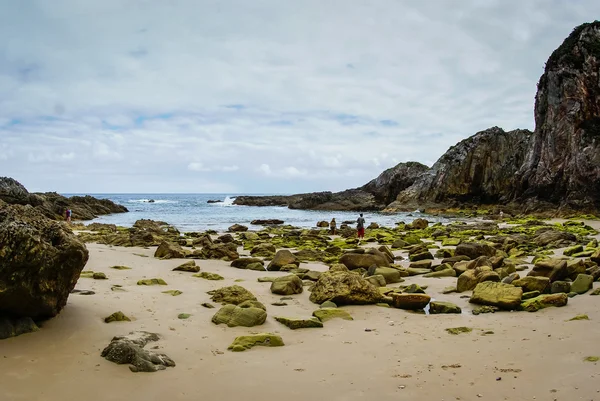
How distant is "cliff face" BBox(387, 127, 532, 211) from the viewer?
6272 centimetres

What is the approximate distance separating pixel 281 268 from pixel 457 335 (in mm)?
8340

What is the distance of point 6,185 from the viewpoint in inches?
1597

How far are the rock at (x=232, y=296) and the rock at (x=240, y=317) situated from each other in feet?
4.45

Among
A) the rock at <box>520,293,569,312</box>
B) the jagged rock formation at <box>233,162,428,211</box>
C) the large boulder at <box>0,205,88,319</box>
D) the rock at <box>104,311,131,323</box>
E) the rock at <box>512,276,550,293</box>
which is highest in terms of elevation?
the jagged rock formation at <box>233,162,428,211</box>

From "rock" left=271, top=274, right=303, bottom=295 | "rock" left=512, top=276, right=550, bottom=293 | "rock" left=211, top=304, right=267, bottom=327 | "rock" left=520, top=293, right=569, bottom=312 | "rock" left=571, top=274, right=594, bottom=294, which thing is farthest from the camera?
"rock" left=271, top=274, right=303, bottom=295

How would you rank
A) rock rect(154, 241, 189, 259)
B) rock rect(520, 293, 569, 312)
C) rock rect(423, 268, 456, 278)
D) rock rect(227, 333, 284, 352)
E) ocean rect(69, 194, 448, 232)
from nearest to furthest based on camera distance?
rock rect(227, 333, 284, 352) → rock rect(520, 293, 569, 312) → rock rect(423, 268, 456, 278) → rock rect(154, 241, 189, 259) → ocean rect(69, 194, 448, 232)

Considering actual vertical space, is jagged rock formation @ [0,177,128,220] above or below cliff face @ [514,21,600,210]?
below

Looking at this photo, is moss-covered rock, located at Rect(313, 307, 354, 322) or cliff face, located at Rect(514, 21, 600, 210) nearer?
moss-covered rock, located at Rect(313, 307, 354, 322)

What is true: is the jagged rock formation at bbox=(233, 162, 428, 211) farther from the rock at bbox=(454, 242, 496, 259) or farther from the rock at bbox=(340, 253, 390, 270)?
the rock at bbox=(340, 253, 390, 270)

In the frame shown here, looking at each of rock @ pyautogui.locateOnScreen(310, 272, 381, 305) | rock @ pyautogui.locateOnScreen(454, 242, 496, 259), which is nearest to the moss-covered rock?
rock @ pyautogui.locateOnScreen(310, 272, 381, 305)

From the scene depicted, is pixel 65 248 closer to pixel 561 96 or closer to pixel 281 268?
pixel 281 268

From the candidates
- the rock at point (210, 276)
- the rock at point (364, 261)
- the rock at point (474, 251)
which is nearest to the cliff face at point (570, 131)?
the rock at point (474, 251)

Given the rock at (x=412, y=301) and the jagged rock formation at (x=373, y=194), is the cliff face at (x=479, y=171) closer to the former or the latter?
the jagged rock formation at (x=373, y=194)

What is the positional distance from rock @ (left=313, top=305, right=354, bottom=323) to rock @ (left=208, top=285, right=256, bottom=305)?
148 centimetres
